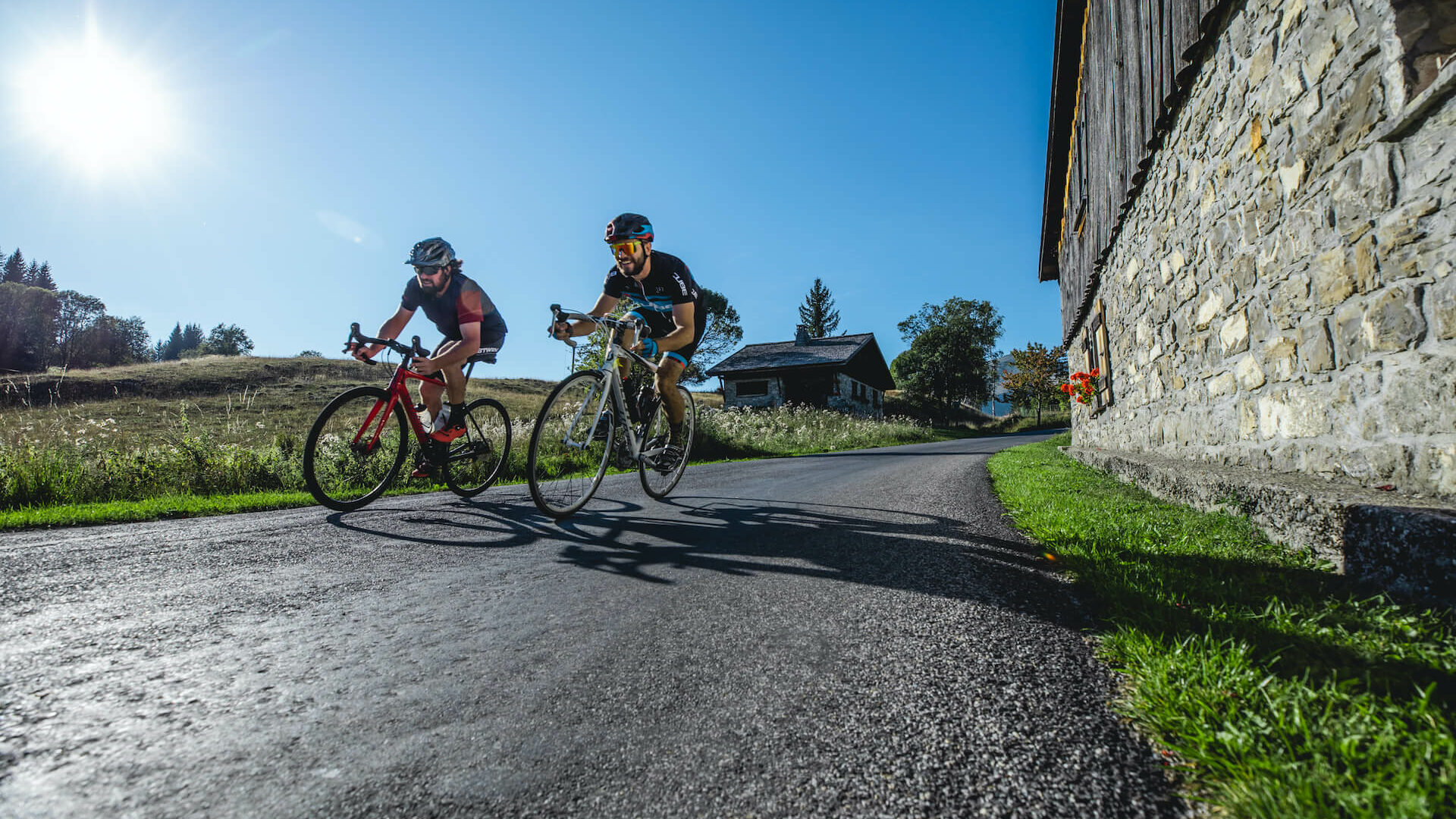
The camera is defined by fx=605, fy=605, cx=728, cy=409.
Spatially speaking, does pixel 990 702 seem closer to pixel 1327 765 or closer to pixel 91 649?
pixel 1327 765

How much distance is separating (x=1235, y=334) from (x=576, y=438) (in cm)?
427

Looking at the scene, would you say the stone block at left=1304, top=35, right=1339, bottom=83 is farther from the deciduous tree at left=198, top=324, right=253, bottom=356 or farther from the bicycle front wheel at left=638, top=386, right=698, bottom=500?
the deciduous tree at left=198, top=324, right=253, bottom=356

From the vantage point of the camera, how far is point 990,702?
1358 millimetres

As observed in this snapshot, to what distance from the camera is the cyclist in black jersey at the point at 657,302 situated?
452 centimetres

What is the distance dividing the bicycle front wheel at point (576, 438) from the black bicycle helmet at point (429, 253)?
1.44 meters

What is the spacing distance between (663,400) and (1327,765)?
426 cm

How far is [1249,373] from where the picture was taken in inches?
137

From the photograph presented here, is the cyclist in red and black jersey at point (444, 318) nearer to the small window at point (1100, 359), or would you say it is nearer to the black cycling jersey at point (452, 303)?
the black cycling jersey at point (452, 303)

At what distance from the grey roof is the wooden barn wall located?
81.4 ft

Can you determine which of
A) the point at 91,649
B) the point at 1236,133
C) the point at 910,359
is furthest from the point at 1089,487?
the point at 910,359

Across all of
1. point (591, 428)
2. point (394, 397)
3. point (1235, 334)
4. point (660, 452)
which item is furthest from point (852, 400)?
point (394, 397)

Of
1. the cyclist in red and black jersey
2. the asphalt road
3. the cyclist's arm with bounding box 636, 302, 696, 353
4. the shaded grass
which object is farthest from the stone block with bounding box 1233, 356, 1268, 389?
the shaded grass

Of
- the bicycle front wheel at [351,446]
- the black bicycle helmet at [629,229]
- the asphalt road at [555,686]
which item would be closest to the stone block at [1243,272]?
the asphalt road at [555,686]

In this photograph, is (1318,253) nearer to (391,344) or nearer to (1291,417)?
(1291,417)
